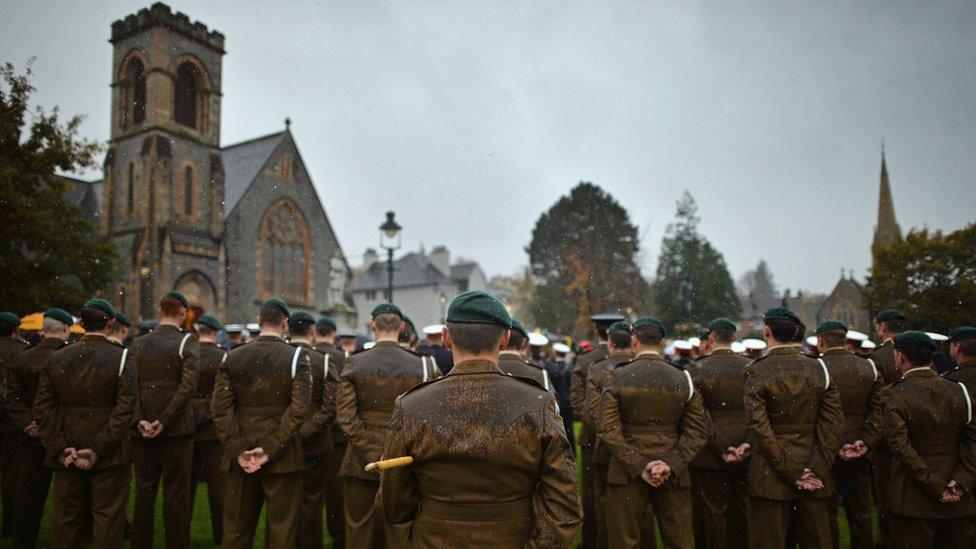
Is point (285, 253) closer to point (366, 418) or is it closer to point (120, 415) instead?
point (120, 415)

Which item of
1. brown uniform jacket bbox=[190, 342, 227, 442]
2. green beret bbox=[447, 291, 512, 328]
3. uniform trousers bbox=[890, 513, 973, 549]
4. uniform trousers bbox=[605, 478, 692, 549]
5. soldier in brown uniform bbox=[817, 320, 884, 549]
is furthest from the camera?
brown uniform jacket bbox=[190, 342, 227, 442]

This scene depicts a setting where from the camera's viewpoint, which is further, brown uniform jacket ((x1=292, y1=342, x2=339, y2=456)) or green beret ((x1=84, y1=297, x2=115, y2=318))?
brown uniform jacket ((x1=292, y1=342, x2=339, y2=456))

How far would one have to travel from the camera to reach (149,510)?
6.45m

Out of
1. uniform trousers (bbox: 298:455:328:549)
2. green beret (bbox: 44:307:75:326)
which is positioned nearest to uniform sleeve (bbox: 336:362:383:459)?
uniform trousers (bbox: 298:455:328:549)

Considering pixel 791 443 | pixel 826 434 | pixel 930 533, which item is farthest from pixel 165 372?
pixel 930 533

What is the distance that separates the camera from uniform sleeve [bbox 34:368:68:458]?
5516 millimetres

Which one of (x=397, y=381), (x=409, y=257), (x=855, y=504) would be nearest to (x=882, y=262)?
(x=855, y=504)

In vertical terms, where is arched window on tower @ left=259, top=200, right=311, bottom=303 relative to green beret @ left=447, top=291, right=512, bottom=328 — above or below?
above

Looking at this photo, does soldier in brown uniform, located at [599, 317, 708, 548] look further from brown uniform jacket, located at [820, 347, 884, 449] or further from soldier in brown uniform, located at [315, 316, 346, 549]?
soldier in brown uniform, located at [315, 316, 346, 549]

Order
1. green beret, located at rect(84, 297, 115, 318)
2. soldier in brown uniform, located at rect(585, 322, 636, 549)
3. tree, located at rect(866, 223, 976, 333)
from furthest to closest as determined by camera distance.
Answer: tree, located at rect(866, 223, 976, 333) < soldier in brown uniform, located at rect(585, 322, 636, 549) < green beret, located at rect(84, 297, 115, 318)

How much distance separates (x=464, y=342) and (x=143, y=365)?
17.8 feet

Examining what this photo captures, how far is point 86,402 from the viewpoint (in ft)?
18.3

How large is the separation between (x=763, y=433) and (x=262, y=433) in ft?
14.7

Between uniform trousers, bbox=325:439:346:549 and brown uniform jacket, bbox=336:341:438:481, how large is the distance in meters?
1.96
